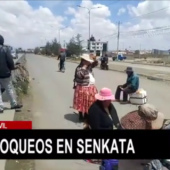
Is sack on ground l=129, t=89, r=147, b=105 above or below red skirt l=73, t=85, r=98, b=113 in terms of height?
below

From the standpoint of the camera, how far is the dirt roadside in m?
4.74

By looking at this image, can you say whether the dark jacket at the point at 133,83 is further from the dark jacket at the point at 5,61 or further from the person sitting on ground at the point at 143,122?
the person sitting on ground at the point at 143,122

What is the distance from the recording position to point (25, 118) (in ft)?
24.4

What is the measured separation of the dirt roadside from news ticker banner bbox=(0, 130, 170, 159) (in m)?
1.28

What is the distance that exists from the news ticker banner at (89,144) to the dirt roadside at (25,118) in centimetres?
128

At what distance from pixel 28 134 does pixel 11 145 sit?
0.71ft

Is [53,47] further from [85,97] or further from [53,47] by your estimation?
[85,97]

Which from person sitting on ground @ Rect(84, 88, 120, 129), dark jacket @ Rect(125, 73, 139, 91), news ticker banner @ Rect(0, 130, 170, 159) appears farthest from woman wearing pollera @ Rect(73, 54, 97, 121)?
news ticker banner @ Rect(0, 130, 170, 159)

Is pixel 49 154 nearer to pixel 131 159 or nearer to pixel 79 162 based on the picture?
pixel 131 159

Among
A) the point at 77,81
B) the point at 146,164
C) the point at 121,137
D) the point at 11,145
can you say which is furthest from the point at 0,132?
the point at 77,81

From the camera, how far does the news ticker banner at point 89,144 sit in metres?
3.32

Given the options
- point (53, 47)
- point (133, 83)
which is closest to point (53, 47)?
point (53, 47)

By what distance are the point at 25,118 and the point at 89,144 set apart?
4.38 meters

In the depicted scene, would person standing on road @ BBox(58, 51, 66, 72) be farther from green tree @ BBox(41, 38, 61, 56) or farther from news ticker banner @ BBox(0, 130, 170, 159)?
green tree @ BBox(41, 38, 61, 56)
